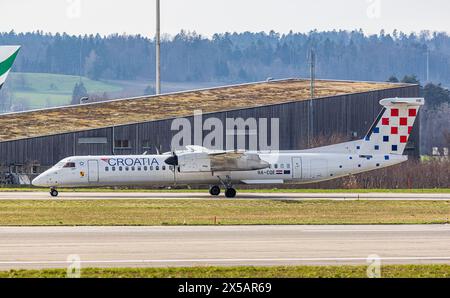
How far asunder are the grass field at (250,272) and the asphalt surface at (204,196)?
27.0 metres

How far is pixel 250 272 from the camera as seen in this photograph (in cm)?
2142

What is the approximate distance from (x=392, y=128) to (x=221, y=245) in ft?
92.7

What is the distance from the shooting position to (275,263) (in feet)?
75.5

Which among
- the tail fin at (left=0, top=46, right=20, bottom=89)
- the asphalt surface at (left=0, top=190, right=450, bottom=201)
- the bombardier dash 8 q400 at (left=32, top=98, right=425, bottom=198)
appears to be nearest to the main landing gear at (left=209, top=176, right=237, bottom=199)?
the bombardier dash 8 q400 at (left=32, top=98, right=425, bottom=198)

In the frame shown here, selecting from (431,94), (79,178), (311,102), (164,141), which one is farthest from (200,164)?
(431,94)

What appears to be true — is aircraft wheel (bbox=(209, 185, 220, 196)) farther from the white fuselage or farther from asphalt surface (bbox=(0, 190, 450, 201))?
the white fuselage

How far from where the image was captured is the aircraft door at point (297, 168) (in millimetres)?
51312

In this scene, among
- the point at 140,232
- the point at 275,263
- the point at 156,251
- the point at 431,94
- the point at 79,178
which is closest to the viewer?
the point at 275,263

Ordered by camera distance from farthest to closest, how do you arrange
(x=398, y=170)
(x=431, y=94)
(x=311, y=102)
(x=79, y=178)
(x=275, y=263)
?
(x=431, y=94)
(x=311, y=102)
(x=398, y=170)
(x=79, y=178)
(x=275, y=263)

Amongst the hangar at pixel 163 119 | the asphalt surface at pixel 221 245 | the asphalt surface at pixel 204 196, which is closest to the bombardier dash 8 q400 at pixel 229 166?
the asphalt surface at pixel 204 196

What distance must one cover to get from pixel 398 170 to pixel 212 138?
1384 cm

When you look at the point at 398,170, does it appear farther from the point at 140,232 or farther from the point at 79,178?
the point at 140,232

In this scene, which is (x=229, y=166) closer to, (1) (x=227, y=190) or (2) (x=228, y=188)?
(2) (x=228, y=188)

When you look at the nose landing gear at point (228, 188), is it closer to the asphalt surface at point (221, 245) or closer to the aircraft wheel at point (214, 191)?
the aircraft wheel at point (214, 191)
